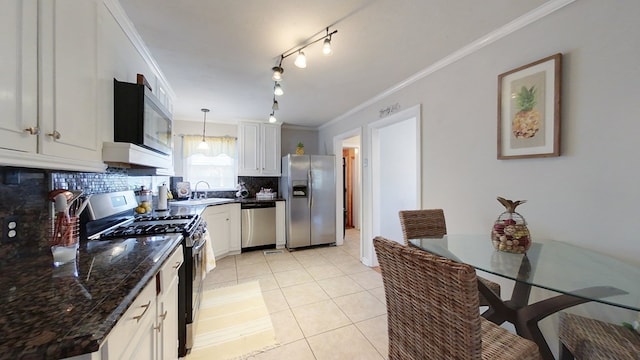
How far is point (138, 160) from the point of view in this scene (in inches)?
56.2

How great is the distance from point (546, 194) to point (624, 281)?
62cm

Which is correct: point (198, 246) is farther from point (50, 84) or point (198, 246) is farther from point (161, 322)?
point (50, 84)

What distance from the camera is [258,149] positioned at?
4496mm

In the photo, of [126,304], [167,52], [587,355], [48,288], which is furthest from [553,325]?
[167,52]

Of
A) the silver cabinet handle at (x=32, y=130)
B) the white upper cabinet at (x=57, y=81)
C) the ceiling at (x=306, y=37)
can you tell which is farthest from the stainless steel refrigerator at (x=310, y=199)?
the silver cabinet handle at (x=32, y=130)

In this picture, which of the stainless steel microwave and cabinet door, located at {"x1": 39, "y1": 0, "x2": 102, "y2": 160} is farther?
the stainless steel microwave

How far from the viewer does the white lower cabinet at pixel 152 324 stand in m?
0.74

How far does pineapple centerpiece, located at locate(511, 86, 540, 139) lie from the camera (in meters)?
1.55

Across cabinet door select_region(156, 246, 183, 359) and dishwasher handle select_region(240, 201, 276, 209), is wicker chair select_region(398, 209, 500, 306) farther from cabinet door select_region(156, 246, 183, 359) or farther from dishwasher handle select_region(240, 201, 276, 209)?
dishwasher handle select_region(240, 201, 276, 209)

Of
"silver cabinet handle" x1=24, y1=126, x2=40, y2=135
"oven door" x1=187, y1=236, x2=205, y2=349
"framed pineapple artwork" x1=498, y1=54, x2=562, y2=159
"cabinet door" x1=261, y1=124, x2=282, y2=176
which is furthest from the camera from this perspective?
"cabinet door" x1=261, y1=124, x2=282, y2=176

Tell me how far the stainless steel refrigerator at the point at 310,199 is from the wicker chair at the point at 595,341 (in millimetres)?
3364

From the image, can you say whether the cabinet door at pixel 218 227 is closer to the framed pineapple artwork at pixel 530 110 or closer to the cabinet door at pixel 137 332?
the cabinet door at pixel 137 332

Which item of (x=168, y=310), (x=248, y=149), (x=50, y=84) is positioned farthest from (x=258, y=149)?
(x=50, y=84)

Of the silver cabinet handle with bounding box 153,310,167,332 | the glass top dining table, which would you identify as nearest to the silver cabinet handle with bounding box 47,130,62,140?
the silver cabinet handle with bounding box 153,310,167,332
